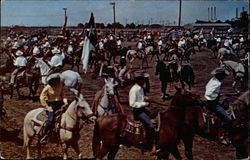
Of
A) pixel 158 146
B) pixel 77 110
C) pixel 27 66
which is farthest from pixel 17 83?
pixel 158 146

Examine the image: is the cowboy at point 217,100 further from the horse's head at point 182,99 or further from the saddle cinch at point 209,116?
the horse's head at point 182,99

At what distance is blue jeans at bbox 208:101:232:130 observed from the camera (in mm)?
7679

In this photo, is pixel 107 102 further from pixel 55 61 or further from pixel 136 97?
pixel 55 61

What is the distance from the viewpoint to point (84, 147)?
875 cm

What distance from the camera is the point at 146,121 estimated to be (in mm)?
7012

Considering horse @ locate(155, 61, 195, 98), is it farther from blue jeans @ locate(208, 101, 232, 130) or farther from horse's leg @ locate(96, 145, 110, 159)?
horse's leg @ locate(96, 145, 110, 159)

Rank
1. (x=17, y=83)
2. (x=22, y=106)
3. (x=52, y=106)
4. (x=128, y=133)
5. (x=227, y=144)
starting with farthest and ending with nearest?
(x=17, y=83)
(x=22, y=106)
(x=227, y=144)
(x=52, y=106)
(x=128, y=133)

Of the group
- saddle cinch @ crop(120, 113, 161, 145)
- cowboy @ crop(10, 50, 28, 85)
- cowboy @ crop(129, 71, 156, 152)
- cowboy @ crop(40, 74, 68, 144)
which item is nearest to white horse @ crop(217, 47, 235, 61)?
cowboy @ crop(10, 50, 28, 85)

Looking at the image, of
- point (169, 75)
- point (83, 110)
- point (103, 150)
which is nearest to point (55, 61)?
point (169, 75)

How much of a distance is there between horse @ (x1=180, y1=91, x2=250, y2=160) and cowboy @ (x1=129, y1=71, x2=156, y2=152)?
95cm

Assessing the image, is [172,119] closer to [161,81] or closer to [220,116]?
[220,116]

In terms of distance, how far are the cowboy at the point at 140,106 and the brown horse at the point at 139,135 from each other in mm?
178

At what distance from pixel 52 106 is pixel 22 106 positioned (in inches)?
193

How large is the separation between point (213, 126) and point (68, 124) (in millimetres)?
3359
